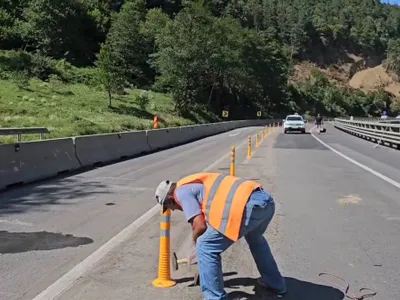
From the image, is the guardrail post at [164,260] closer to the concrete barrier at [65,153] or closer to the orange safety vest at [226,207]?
the orange safety vest at [226,207]

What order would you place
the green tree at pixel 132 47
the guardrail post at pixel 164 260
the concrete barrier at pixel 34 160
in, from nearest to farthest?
the guardrail post at pixel 164 260 < the concrete barrier at pixel 34 160 < the green tree at pixel 132 47

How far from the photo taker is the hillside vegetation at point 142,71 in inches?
1861

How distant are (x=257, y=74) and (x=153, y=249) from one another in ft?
307

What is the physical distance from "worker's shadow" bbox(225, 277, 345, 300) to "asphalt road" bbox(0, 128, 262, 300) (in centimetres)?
189

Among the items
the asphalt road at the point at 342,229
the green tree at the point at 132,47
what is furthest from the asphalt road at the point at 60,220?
the green tree at the point at 132,47

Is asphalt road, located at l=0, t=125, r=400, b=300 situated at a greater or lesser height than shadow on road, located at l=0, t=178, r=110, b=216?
greater

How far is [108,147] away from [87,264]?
1321cm

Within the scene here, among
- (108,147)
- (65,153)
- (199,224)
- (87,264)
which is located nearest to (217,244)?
(199,224)

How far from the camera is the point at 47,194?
11.0 meters

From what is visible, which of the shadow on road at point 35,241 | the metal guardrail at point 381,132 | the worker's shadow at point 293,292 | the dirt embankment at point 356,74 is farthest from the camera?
the dirt embankment at point 356,74

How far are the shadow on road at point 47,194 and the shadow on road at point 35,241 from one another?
5.56 feet

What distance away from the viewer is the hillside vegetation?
4728 centimetres

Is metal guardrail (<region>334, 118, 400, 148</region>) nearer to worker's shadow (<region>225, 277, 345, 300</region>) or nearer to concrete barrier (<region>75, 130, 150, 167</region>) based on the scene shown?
concrete barrier (<region>75, 130, 150, 167</region>)

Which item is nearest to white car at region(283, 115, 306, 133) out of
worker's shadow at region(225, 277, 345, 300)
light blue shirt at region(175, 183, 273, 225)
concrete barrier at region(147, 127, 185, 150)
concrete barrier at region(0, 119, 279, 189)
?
concrete barrier at region(147, 127, 185, 150)
